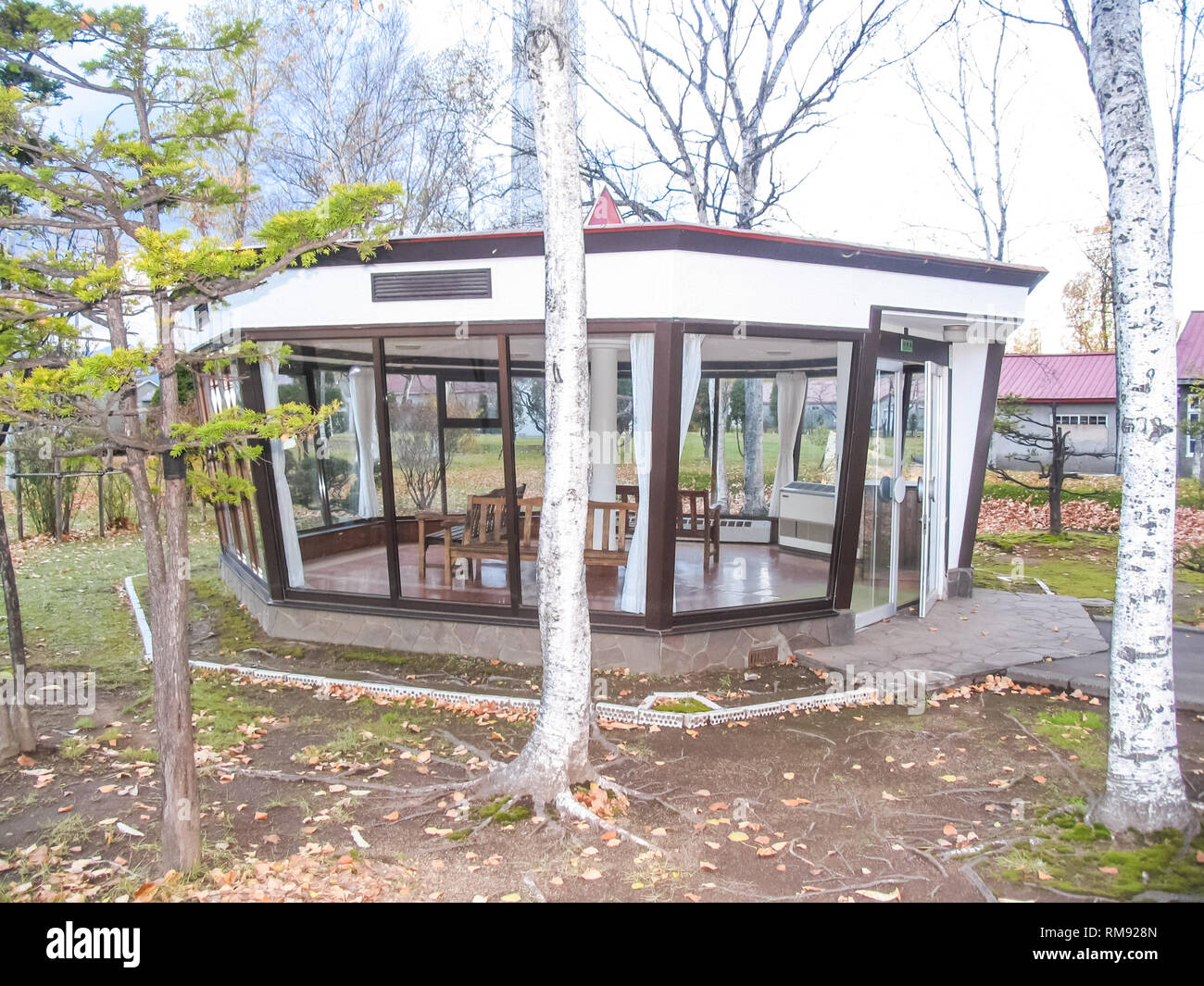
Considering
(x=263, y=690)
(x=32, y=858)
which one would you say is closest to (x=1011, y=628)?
(x=263, y=690)

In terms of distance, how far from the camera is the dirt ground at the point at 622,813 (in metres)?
3.65

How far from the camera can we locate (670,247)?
20.6ft

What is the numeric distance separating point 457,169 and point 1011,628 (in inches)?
633

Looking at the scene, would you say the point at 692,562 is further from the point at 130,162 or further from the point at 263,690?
the point at 130,162

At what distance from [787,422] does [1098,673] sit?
5.87m

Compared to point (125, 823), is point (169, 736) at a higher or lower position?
higher

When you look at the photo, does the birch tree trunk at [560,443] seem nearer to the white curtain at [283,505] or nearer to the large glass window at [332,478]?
the large glass window at [332,478]

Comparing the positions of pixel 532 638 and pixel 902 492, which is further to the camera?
pixel 902 492

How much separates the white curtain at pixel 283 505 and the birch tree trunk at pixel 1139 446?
6570mm

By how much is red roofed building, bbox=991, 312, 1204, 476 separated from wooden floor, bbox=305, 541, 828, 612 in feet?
49.3

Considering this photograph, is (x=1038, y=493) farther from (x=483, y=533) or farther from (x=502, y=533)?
(x=483, y=533)

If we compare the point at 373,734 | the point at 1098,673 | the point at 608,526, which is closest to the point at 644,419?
the point at 608,526
